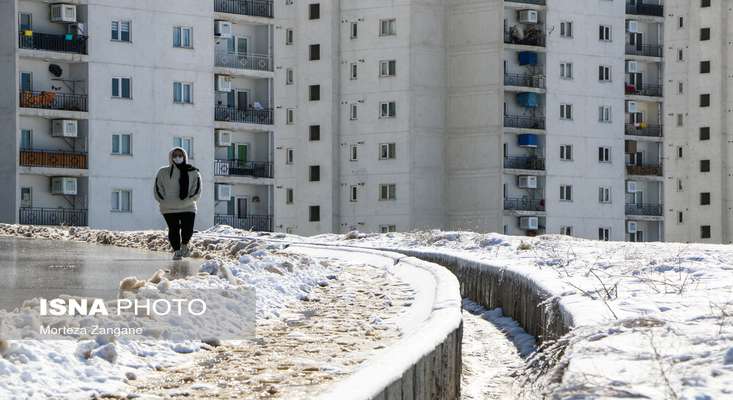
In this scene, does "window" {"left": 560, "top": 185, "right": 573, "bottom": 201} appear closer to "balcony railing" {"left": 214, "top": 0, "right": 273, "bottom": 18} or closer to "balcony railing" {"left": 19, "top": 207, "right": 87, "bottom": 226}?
"balcony railing" {"left": 214, "top": 0, "right": 273, "bottom": 18}

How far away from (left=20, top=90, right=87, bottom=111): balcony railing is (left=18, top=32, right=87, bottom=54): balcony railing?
1.99 metres

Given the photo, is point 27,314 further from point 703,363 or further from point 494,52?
point 494,52

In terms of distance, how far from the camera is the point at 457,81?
90.6 metres

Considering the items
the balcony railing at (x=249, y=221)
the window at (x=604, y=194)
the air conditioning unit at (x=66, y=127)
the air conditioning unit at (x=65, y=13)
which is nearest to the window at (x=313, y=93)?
the balcony railing at (x=249, y=221)

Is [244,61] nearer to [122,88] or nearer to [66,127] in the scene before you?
[122,88]

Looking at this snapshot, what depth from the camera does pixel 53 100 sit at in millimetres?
67375

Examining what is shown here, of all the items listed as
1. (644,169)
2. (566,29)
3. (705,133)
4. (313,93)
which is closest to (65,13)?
(313,93)

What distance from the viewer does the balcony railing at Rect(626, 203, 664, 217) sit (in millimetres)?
95438

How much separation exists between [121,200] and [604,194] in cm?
3554

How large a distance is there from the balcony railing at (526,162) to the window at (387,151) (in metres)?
6.60

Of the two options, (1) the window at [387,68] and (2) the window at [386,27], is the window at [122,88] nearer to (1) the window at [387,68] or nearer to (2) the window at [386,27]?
(1) the window at [387,68]

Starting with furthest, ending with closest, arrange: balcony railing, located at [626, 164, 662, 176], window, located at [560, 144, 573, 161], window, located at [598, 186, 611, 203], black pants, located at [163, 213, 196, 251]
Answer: balcony railing, located at [626, 164, 662, 176] < window, located at [598, 186, 611, 203] < window, located at [560, 144, 573, 161] < black pants, located at [163, 213, 196, 251]

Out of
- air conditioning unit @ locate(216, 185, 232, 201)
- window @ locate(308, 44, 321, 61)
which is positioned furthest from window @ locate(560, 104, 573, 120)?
air conditioning unit @ locate(216, 185, 232, 201)

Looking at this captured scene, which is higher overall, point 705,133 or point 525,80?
point 525,80
